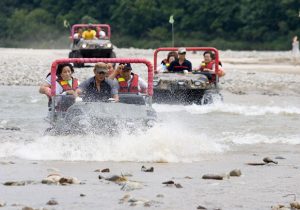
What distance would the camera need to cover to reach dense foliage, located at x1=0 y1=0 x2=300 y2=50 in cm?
8300

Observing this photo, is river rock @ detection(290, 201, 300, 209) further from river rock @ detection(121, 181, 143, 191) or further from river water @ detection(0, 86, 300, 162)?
river water @ detection(0, 86, 300, 162)

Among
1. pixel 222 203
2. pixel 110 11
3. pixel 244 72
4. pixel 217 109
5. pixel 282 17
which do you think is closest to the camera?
pixel 222 203

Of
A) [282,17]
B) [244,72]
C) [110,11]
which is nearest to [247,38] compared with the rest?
[282,17]

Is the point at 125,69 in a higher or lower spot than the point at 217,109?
higher

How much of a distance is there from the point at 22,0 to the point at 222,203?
9587 centimetres

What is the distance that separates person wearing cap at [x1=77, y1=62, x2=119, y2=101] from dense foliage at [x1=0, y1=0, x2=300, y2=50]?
63.8 metres

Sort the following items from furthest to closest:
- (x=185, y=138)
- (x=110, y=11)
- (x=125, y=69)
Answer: (x=110, y=11) < (x=125, y=69) < (x=185, y=138)

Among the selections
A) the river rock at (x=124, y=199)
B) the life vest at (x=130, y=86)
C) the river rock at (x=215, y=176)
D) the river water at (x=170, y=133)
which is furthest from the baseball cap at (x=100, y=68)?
the river rock at (x=124, y=199)

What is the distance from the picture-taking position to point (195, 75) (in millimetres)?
24750

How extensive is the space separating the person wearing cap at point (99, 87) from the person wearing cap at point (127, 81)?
76 centimetres

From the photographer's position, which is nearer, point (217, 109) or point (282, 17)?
point (217, 109)

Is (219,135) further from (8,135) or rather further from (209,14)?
(209,14)

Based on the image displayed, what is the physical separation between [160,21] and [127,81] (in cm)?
7735

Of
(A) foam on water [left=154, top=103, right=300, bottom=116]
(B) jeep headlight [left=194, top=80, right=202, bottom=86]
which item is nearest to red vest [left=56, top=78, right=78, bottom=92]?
(A) foam on water [left=154, top=103, right=300, bottom=116]
